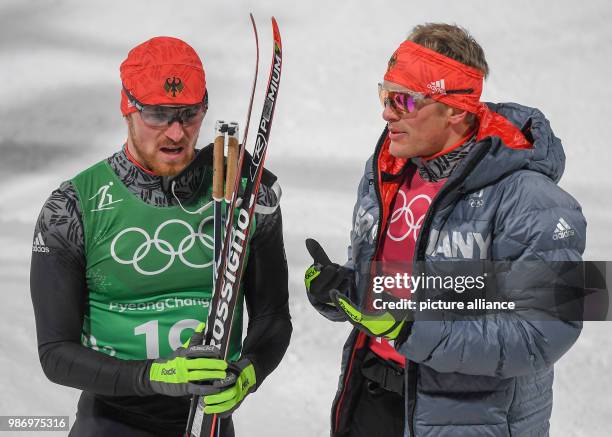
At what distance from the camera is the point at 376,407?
2.95m

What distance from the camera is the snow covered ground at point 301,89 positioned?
611 cm

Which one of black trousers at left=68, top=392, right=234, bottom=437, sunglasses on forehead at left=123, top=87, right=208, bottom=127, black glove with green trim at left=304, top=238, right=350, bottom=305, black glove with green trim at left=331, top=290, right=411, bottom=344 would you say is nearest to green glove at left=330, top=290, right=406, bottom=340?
black glove with green trim at left=331, top=290, right=411, bottom=344

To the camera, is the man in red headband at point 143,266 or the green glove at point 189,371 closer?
the green glove at point 189,371

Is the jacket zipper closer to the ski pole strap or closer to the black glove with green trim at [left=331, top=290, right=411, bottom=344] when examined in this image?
the black glove with green trim at [left=331, top=290, right=411, bottom=344]

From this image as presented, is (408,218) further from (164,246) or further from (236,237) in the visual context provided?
(164,246)

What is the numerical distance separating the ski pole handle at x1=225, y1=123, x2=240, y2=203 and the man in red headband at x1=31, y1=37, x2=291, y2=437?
7.2 inches

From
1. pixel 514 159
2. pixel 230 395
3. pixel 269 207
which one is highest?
pixel 514 159

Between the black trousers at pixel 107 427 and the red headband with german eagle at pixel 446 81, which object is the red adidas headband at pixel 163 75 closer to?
the red headband with german eagle at pixel 446 81

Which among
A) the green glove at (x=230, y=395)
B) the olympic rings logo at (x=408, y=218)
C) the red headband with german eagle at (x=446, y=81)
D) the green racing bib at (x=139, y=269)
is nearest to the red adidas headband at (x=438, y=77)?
the red headband with german eagle at (x=446, y=81)

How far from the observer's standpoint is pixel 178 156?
8.57ft

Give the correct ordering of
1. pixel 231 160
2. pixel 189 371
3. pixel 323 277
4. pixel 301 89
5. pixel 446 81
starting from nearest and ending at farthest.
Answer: pixel 189 371 < pixel 231 160 < pixel 446 81 < pixel 323 277 < pixel 301 89

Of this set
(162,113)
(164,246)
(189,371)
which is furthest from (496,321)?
(162,113)

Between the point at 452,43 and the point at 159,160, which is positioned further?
the point at 452,43

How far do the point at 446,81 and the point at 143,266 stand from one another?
1089 mm
